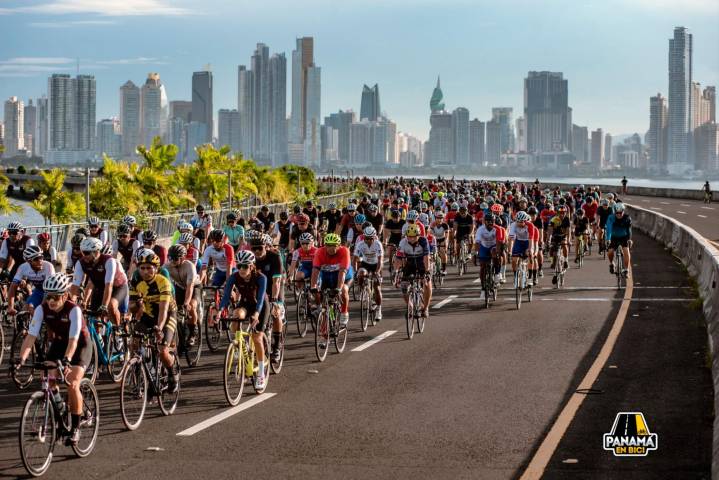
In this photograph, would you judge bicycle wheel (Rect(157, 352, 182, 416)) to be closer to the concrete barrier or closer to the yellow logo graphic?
the yellow logo graphic

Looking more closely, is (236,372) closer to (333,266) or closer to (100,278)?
(100,278)

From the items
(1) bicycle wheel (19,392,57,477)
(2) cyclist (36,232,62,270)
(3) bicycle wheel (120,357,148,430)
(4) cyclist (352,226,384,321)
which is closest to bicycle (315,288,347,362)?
(4) cyclist (352,226,384,321)

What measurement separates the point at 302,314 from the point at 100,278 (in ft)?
19.8

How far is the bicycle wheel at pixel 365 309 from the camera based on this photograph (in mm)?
18016

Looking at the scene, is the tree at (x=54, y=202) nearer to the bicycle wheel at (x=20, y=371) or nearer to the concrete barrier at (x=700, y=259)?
the concrete barrier at (x=700, y=259)

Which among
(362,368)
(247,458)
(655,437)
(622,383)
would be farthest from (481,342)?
(247,458)

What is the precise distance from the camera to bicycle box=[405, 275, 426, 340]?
17.2 m

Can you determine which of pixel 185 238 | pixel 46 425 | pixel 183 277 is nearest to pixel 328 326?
pixel 183 277

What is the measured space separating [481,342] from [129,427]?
721cm

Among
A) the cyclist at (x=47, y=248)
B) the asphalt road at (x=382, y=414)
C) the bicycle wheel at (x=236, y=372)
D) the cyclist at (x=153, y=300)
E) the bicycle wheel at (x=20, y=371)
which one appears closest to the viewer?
the asphalt road at (x=382, y=414)

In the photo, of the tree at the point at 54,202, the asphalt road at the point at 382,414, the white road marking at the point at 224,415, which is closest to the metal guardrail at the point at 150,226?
the asphalt road at the point at 382,414

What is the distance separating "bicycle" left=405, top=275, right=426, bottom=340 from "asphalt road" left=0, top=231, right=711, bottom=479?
0.75 feet

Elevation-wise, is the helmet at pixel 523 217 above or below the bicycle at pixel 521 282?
above

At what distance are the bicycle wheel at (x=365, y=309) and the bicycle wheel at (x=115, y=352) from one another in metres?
5.01
